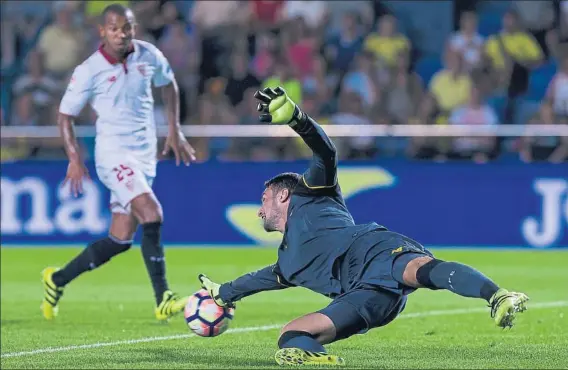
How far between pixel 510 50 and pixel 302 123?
1141cm

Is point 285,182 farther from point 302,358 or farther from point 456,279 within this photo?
point 456,279

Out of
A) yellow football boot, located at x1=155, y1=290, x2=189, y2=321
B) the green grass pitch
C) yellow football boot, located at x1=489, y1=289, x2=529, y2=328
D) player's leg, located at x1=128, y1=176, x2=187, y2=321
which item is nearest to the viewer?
yellow football boot, located at x1=489, y1=289, x2=529, y2=328

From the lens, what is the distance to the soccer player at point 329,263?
675 centimetres

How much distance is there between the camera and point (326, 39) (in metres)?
18.1

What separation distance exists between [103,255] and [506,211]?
7313 mm

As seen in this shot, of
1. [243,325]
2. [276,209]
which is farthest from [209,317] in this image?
[243,325]

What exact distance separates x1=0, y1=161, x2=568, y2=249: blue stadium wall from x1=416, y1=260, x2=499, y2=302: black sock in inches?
372

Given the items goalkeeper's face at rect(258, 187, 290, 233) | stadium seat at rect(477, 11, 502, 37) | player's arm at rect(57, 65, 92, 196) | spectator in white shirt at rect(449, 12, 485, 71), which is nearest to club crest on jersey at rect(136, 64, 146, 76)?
player's arm at rect(57, 65, 92, 196)

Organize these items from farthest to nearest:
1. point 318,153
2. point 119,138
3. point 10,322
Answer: point 119,138
point 10,322
point 318,153

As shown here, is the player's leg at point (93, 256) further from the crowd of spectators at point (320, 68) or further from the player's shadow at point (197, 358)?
the crowd of spectators at point (320, 68)

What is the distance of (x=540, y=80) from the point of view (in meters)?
17.9

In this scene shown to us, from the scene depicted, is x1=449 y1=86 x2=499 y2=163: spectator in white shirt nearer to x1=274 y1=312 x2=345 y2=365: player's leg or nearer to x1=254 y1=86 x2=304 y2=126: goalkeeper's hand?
x1=254 y1=86 x2=304 y2=126: goalkeeper's hand

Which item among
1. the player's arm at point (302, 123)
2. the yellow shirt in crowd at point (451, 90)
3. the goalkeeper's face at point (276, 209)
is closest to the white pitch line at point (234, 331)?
the goalkeeper's face at point (276, 209)

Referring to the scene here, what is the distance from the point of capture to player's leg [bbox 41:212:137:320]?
33.6ft
